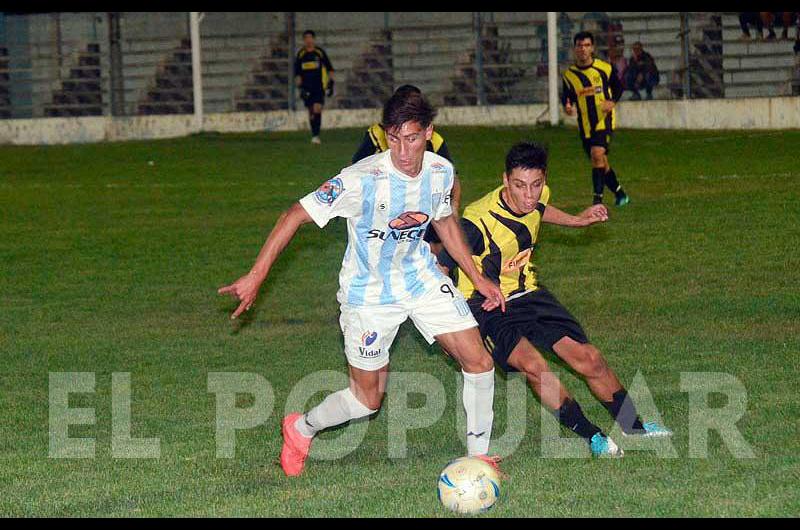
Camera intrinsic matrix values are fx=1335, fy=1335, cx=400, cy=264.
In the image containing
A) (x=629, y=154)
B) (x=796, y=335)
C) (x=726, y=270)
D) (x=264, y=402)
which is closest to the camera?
(x=264, y=402)

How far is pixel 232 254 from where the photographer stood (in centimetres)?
1362

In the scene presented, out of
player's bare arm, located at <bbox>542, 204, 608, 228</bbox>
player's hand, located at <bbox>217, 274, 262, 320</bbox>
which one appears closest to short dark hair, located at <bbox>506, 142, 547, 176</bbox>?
player's bare arm, located at <bbox>542, 204, 608, 228</bbox>

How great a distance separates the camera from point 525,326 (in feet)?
21.9

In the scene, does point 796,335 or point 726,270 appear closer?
point 796,335

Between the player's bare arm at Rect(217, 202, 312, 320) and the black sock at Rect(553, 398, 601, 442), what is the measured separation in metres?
1.65

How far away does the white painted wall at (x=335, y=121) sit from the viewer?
2572 centimetres

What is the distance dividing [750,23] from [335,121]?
910 cm

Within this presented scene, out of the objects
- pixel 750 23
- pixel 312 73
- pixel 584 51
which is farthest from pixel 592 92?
pixel 750 23

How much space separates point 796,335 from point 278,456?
4272 mm

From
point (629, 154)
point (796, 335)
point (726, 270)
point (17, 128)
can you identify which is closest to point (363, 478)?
point (796, 335)

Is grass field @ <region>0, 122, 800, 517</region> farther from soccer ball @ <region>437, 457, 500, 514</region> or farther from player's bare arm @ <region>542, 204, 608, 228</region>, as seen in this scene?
player's bare arm @ <region>542, 204, 608, 228</region>

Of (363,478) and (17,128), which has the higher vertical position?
(17,128)

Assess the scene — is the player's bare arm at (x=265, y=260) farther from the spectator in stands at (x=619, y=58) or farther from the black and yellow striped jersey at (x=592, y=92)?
the spectator in stands at (x=619, y=58)
